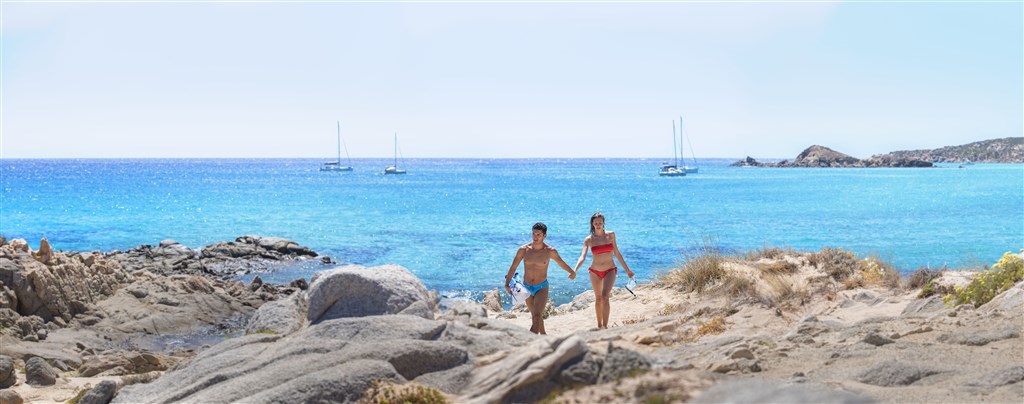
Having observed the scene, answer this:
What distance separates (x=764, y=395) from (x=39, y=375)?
12666mm

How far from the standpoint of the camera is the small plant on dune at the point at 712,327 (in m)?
11.8

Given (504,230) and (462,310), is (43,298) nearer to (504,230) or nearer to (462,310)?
(462,310)

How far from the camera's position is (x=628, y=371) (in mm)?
6480

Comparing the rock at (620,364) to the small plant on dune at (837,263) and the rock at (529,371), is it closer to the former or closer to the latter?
the rock at (529,371)

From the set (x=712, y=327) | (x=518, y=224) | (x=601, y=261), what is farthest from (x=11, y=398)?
(x=518, y=224)

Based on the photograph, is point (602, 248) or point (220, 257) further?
point (220, 257)

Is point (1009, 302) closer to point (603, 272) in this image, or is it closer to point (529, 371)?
point (603, 272)

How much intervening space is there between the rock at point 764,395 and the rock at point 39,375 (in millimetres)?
12070

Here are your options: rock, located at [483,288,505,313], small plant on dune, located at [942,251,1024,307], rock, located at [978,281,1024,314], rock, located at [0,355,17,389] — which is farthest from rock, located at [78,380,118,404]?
small plant on dune, located at [942,251,1024,307]

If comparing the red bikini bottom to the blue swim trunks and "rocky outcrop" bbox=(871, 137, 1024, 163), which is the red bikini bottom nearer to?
the blue swim trunks

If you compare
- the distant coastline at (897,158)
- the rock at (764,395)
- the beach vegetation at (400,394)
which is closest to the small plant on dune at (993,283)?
the rock at (764,395)

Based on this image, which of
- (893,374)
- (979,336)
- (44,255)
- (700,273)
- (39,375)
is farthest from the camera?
(44,255)

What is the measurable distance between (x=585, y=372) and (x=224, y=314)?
16873 millimetres

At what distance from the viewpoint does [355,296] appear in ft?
34.9
